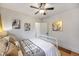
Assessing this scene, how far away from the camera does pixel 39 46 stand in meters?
1.13

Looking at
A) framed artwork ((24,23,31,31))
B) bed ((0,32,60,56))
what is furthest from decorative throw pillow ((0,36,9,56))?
framed artwork ((24,23,31,31))

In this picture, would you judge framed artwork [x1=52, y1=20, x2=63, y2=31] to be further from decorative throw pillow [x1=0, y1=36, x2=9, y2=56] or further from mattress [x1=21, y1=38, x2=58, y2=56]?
decorative throw pillow [x1=0, y1=36, x2=9, y2=56]

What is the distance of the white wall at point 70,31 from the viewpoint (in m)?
1.11

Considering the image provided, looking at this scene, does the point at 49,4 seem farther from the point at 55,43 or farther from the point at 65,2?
the point at 55,43

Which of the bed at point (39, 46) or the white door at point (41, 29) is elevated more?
the white door at point (41, 29)

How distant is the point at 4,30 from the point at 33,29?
35cm

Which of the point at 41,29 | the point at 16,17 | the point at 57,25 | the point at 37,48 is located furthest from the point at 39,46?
the point at 16,17

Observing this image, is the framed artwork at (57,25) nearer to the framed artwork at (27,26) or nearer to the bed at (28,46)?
the bed at (28,46)

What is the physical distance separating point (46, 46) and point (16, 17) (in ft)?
1.68

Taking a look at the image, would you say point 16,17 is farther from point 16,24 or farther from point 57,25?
point 57,25

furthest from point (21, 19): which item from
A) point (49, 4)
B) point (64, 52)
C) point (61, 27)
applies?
point (64, 52)

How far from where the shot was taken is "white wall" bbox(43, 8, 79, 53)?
43.8 inches

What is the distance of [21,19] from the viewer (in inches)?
45.4

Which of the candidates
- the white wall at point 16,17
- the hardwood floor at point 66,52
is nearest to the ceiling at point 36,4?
the white wall at point 16,17
